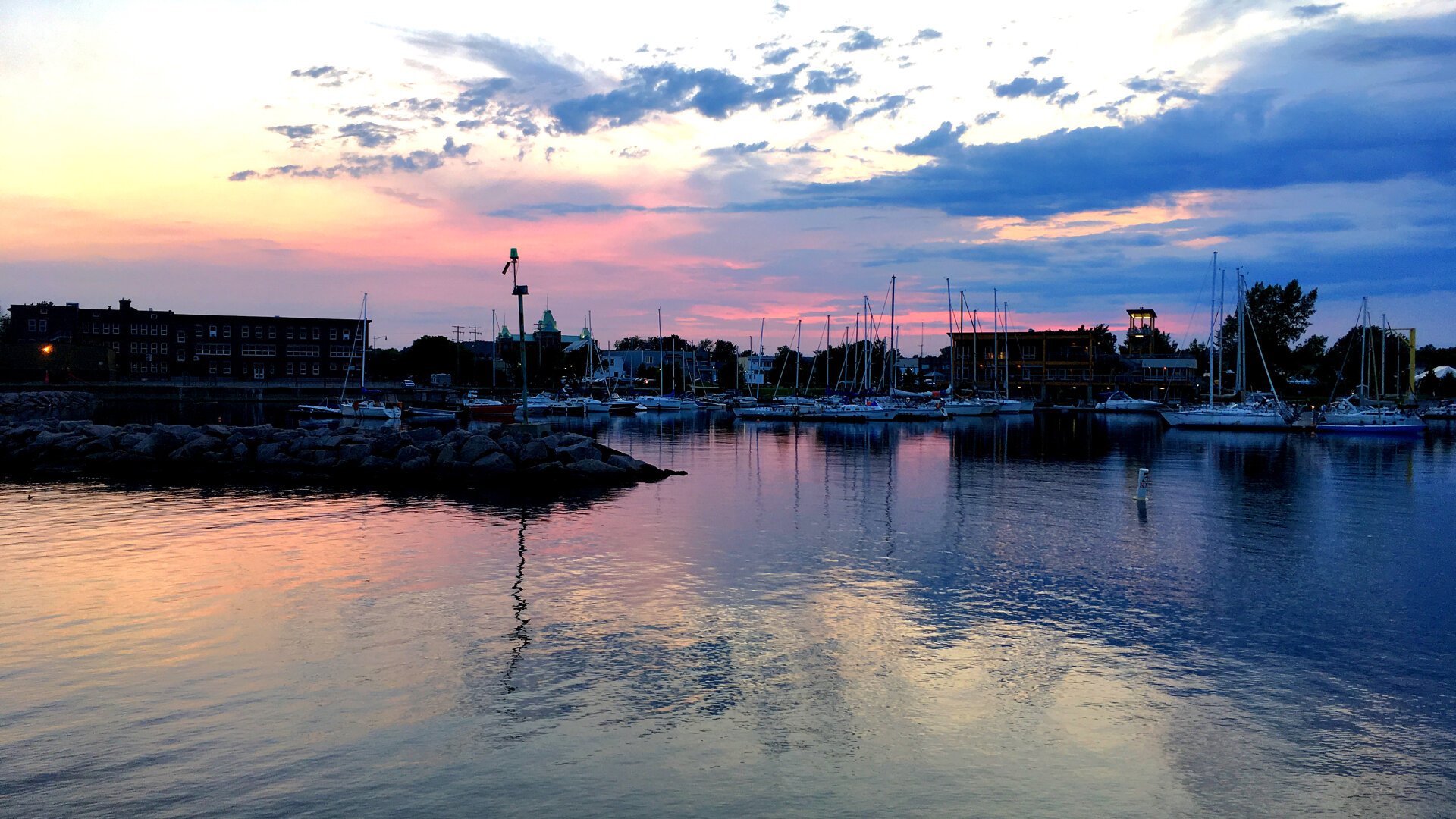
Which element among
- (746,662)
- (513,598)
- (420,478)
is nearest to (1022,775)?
(746,662)

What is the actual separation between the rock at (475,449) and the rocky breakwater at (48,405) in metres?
61.5

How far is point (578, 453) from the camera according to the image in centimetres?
4306

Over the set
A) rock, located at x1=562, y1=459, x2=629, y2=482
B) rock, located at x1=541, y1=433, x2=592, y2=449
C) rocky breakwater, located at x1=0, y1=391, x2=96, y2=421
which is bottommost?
rock, located at x1=562, y1=459, x2=629, y2=482

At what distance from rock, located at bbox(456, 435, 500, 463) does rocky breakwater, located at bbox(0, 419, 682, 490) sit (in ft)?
0.17

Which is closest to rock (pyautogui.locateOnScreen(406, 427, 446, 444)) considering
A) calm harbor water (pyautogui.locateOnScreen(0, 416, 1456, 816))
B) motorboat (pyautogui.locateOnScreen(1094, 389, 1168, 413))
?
calm harbor water (pyautogui.locateOnScreen(0, 416, 1456, 816))

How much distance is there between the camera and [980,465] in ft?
170

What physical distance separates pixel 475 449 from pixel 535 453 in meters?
2.88

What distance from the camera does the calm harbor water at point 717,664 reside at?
1033cm

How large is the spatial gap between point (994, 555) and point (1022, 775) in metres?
14.0

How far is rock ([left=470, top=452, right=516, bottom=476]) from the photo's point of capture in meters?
41.0

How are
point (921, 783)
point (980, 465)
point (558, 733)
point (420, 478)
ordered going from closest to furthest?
point (921, 783), point (558, 733), point (420, 478), point (980, 465)

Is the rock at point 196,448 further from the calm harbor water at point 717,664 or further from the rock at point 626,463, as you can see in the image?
the rock at point 626,463

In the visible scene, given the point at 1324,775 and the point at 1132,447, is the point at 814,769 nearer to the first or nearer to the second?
the point at 1324,775

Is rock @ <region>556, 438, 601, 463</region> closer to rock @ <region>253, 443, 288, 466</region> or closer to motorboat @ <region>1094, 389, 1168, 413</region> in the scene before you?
rock @ <region>253, 443, 288, 466</region>
